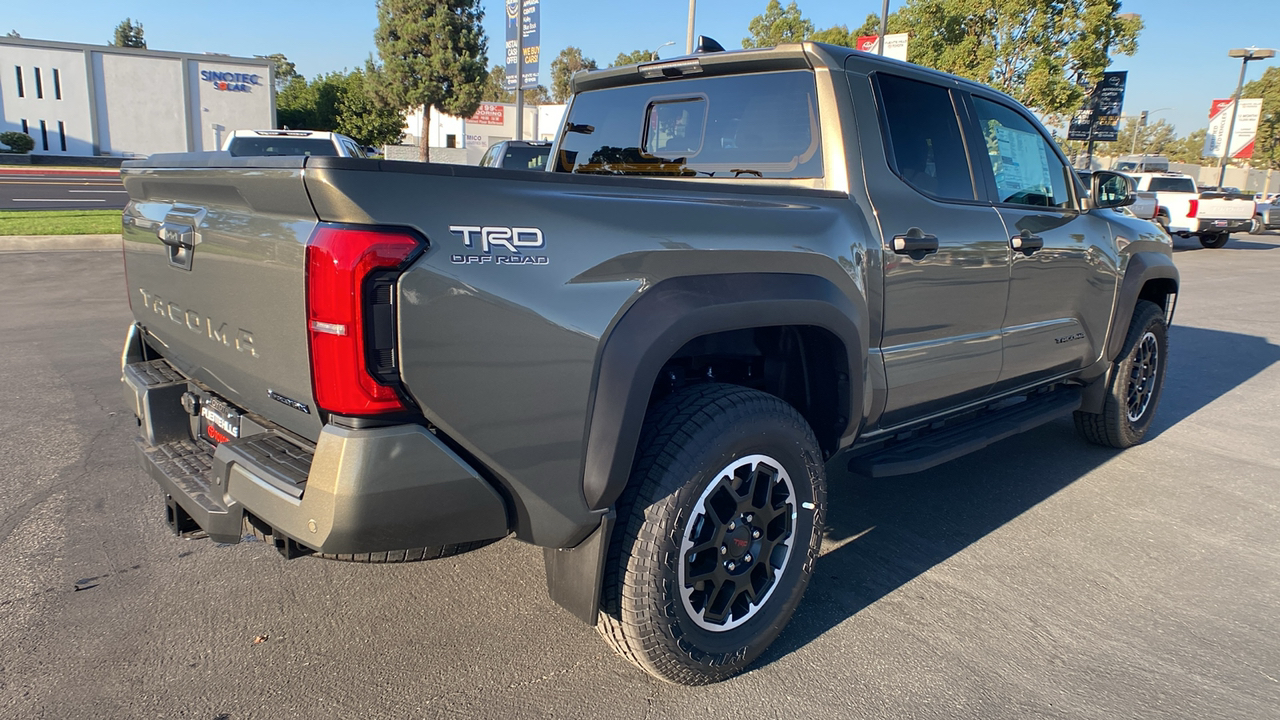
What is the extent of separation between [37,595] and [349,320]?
6.75 ft

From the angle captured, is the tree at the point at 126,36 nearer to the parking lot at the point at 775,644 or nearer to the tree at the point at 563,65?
the tree at the point at 563,65

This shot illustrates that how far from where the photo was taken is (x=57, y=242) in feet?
38.4

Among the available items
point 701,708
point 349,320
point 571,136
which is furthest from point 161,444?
point 571,136

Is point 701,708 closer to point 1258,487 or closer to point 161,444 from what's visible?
→ point 161,444

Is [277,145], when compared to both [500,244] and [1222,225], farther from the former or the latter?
[1222,225]

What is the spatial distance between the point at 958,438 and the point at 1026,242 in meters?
0.94

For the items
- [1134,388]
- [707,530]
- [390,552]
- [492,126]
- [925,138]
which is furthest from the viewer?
[492,126]

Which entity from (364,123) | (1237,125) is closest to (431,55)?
(364,123)

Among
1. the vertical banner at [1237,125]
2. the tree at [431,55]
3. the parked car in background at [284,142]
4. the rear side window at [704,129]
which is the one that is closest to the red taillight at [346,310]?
the rear side window at [704,129]

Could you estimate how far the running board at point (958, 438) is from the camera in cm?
324

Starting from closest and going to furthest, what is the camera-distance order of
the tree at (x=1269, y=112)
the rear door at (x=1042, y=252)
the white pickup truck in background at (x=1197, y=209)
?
the rear door at (x=1042, y=252) < the white pickup truck in background at (x=1197, y=209) < the tree at (x=1269, y=112)

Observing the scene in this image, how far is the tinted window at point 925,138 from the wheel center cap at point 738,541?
155 centimetres

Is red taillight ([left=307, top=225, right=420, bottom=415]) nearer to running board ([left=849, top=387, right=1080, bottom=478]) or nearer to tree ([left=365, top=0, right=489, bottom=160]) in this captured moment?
running board ([left=849, top=387, right=1080, bottom=478])

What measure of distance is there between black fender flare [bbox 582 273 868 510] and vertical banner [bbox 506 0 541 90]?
19.2 metres
